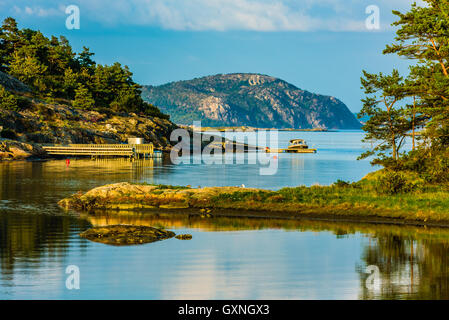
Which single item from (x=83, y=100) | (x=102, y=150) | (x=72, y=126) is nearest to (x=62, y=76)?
(x=83, y=100)

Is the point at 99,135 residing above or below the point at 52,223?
above

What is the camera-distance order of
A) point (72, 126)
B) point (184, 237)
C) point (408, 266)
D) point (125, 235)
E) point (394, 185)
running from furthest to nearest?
point (72, 126)
point (394, 185)
point (184, 237)
point (125, 235)
point (408, 266)

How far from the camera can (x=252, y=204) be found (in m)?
35.0

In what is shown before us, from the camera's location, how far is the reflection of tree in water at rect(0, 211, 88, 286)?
68.0 feet

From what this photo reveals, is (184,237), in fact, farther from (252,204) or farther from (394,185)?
(394,185)

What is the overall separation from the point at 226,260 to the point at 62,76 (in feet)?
472

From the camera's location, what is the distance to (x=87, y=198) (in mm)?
36844

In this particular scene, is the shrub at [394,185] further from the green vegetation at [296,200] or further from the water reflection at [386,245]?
the water reflection at [386,245]

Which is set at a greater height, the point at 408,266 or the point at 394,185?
the point at 394,185

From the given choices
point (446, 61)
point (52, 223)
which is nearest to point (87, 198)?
point (52, 223)

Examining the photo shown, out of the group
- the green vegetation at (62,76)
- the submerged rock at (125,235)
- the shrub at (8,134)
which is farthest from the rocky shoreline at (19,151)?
the submerged rock at (125,235)

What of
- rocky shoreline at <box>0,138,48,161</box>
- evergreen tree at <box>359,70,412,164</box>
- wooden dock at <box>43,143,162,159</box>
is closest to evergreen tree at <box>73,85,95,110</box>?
wooden dock at <box>43,143,162,159</box>
